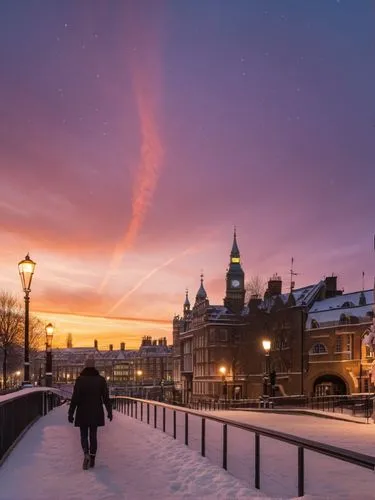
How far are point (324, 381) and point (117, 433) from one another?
56.4m

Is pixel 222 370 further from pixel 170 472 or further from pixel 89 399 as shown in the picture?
pixel 170 472

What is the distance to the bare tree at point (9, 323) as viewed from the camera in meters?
78.3

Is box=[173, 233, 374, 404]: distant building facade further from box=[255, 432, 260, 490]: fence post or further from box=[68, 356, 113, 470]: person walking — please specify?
box=[255, 432, 260, 490]: fence post

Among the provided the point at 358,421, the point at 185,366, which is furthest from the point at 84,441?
the point at 185,366

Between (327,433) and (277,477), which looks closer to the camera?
(277,477)

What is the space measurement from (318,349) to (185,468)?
6196cm

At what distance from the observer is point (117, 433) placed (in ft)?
57.9

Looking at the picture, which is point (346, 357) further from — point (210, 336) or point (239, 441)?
point (239, 441)

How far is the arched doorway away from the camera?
2704 inches

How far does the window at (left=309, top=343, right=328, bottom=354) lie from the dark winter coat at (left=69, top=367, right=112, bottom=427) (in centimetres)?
6050

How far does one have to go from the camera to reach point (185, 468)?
37.3 feet

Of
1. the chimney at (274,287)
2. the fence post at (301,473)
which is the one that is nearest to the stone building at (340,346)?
the chimney at (274,287)

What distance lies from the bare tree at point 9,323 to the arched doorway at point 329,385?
33.7 m

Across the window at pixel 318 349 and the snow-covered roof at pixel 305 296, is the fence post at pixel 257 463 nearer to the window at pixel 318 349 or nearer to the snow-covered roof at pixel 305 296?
the window at pixel 318 349
